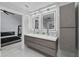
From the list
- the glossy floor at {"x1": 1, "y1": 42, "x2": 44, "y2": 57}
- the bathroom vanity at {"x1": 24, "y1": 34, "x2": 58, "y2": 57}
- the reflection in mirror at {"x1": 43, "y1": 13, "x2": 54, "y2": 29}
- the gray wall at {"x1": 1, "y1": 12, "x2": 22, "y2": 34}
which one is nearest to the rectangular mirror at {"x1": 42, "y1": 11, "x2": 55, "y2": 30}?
the reflection in mirror at {"x1": 43, "y1": 13, "x2": 54, "y2": 29}

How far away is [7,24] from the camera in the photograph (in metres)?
5.24

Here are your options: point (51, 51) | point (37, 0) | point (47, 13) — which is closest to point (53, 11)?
point (47, 13)

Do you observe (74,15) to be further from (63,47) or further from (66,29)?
(63,47)

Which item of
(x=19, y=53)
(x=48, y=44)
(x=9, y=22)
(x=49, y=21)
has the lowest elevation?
(x=19, y=53)

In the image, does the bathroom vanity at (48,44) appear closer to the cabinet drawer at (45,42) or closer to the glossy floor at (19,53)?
the cabinet drawer at (45,42)

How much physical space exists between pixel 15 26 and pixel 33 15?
2.91 metres

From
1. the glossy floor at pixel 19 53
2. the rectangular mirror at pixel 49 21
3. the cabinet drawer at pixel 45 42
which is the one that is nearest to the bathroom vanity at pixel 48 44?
the cabinet drawer at pixel 45 42

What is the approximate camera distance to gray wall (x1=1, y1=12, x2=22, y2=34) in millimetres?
4898

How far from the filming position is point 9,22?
213 inches

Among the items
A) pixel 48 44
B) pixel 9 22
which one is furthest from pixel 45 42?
pixel 9 22

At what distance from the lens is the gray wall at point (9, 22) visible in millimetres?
4898

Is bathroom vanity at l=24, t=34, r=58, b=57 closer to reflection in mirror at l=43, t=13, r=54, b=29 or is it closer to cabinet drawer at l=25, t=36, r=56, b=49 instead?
cabinet drawer at l=25, t=36, r=56, b=49

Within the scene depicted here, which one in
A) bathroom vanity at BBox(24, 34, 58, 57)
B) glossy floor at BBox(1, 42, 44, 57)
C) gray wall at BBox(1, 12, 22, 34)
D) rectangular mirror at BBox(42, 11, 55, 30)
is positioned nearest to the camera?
bathroom vanity at BBox(24, 34, 58, 57)

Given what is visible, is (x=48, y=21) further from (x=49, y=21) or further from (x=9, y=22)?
(x=9, y=22)
